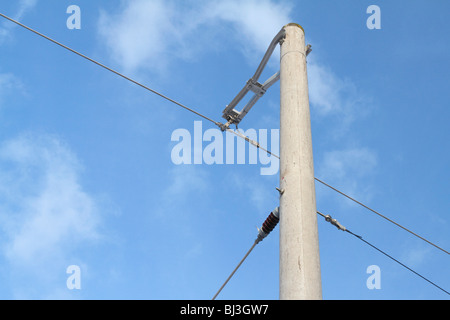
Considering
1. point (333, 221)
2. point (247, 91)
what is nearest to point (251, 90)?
point (247, 91)

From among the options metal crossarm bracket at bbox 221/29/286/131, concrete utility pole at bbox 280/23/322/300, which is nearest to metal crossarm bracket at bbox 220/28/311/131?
metal crossarm bracket at bbox 221/29/286/131

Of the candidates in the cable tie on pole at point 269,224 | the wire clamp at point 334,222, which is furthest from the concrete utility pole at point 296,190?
the wire clamp at point 334,222

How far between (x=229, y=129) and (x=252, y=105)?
61cm

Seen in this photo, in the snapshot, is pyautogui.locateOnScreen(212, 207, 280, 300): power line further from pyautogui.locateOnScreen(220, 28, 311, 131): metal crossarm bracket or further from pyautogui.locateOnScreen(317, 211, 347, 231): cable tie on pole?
pyautogui.locateOnScreen(220, 28, 311, 131): metal crossarm bracket

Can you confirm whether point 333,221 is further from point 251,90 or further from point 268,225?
point 251,90

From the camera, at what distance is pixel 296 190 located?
4473mm

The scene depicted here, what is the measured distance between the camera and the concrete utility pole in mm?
3916

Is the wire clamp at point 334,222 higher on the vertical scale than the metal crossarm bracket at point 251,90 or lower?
lower

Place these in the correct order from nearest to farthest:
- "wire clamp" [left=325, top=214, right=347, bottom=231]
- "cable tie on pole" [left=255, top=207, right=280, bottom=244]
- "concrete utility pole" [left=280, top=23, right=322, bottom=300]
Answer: "concrete utility pole" [left=280, top=23, right=322, bottom=300]
"cable tie on pole" [left=255, top=207, right=280, bottom=244]
"wire clamp" [left=325, top=214, right=347, bottom=231]

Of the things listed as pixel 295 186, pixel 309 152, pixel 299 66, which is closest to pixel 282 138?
pixel 309 152

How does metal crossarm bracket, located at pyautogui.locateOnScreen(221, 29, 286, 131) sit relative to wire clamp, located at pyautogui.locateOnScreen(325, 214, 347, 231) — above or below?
above

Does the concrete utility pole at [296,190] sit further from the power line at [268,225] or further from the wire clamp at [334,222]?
the wire clamp at [334,222]

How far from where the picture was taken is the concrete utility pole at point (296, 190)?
12.8 feet
